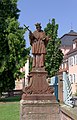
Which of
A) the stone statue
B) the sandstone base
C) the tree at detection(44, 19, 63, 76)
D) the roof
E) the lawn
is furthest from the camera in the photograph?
the roof

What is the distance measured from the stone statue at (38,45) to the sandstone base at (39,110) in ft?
5.10

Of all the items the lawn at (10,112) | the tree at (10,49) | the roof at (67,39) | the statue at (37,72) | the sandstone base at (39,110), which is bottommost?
the lawn at (10,112)

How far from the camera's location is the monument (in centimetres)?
1041

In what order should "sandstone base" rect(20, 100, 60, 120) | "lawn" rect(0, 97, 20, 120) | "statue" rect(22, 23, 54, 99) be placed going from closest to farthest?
"sandstone base" rect(20, 100, 60, 120) → "statue" rect(22, 23, 54, 99) → "lawn" rect(0, 97, 20, 120)

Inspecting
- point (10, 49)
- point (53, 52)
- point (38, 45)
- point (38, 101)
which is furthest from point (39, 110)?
point (53, 52)

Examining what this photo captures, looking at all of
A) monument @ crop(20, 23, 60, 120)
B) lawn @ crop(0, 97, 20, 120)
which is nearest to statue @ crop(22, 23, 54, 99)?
monument @ crop(20, 23, 60, 120)

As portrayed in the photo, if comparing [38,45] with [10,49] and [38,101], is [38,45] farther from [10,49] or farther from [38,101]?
[10,49]

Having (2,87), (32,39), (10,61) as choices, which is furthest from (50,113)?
(2,87)

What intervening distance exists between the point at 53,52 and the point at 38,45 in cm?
2751

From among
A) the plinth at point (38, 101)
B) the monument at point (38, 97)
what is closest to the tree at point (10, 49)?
the monument at point (38, 97)

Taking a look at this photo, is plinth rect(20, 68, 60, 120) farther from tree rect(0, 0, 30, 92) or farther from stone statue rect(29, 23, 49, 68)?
tree rect(0, 0, 30, 92)

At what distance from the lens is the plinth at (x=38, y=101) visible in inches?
410

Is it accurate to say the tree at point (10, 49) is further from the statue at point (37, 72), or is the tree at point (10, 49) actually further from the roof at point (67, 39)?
the roof at point (67, 39)

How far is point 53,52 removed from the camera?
38.8m
